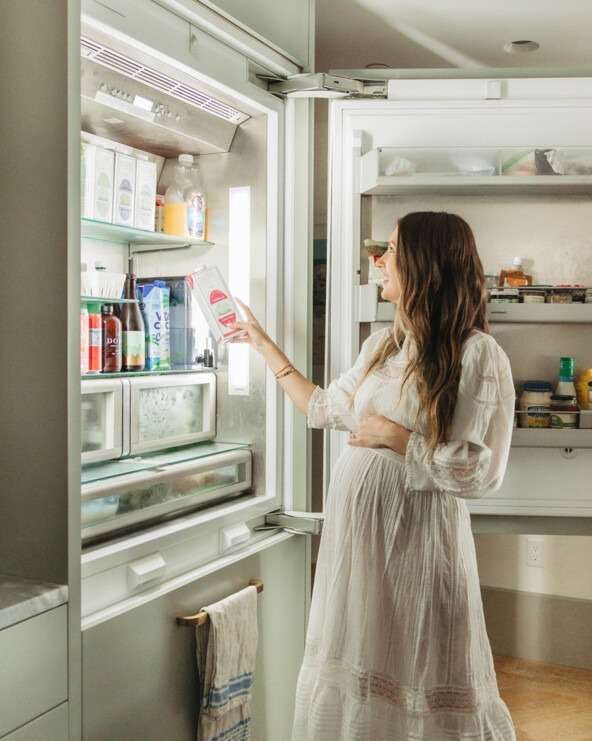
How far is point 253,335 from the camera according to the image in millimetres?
1784

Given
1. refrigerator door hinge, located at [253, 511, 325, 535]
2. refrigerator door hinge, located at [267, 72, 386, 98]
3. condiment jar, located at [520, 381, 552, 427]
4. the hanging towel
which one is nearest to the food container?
condiment jar, located at [520, 381, 552, 427]

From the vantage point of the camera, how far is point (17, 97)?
1224mm

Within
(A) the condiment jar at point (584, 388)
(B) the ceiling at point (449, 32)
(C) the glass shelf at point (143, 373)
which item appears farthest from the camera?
(B) the ceiling at point (449, 32)

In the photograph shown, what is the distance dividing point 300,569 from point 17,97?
1.33m

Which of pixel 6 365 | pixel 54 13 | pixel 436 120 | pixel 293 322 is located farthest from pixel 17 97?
pixel 436 120

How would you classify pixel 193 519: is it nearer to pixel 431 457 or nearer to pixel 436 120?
pixel 431 457

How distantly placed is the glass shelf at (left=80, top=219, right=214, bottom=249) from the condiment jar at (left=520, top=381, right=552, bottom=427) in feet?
2.94

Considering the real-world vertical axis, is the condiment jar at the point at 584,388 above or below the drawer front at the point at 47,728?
above

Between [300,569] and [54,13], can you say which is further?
[300,569]

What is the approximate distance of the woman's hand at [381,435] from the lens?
1459 millimetres

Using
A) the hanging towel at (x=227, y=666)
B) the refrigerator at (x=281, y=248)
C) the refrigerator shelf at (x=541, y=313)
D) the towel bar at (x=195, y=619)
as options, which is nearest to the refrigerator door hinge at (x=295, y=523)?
the refrigerator at (x=281, y=248)

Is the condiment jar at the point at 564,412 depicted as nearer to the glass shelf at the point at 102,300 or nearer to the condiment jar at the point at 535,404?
the condiment jar at the point at 535,404

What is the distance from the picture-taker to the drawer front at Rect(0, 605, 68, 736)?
1.05 meters

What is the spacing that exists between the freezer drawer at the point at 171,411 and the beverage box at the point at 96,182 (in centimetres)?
38
